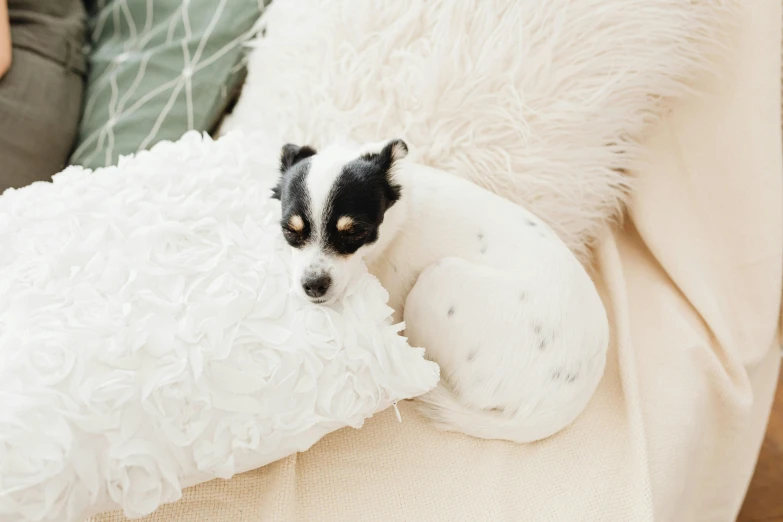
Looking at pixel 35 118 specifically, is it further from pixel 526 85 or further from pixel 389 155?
pixel 526 85

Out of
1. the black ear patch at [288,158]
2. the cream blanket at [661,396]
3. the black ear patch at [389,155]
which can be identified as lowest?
the cream blanket at [661,396]

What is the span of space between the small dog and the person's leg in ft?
1.85

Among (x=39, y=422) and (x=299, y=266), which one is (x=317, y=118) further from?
(x=39, y=422)

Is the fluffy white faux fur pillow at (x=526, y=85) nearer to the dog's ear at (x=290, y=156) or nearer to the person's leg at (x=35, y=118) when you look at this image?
the dog's ear at (x=290, y=156)

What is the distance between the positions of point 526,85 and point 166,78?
0.70 meters

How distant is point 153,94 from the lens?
3.66ft

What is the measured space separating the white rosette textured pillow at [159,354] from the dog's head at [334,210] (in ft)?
0.09

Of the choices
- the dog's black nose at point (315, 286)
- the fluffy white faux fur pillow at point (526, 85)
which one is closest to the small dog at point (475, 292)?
the dog's black nose at point (315, 286)

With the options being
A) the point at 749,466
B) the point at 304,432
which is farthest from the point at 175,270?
the point at 749,466

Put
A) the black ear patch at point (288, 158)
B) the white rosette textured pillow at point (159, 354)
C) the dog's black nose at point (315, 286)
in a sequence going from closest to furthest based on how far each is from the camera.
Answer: the white rosette textured pillow at point (159, 354)
the dog's black nose at point (315, 286)
the black ear patch at point (288, 158)

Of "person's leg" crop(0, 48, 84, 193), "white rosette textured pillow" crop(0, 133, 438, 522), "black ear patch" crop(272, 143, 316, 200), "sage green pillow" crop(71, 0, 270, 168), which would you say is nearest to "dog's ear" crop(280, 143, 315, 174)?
"black ear patch" crop(272, 143, 316, 200)

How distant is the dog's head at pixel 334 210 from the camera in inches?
28.5

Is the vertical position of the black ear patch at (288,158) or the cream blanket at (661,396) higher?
the black ear patch at (288,158)

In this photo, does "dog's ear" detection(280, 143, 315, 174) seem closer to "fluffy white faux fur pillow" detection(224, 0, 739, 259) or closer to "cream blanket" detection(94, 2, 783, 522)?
"fluffy white faux fur pillow" detection(224, 0, 739, 259)
